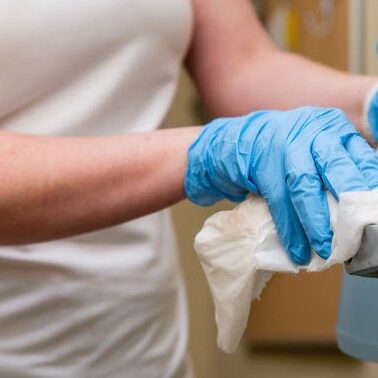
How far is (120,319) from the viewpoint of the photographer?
1.10 metres

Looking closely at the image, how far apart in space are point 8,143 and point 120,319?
0.32m

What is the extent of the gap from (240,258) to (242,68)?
0.48 metres

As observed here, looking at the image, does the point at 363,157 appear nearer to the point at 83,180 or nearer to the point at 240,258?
the point at 240,258

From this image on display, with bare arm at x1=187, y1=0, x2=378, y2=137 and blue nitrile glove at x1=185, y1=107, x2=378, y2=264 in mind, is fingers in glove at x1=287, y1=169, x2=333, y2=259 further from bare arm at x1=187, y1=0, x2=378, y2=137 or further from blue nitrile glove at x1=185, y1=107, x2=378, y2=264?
bare arm at x1=187, y1=0, x2=378, y2=137

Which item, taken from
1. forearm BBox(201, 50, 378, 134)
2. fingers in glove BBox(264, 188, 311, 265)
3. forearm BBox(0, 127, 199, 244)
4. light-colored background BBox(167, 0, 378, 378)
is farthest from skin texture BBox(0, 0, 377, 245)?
light-colored background BBox(167, 0, 378, 378)

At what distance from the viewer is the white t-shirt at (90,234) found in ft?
3.40

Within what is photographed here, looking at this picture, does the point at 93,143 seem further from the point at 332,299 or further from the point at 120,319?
the point at 332,299

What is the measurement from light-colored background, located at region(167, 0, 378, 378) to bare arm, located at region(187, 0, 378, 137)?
1.17 m

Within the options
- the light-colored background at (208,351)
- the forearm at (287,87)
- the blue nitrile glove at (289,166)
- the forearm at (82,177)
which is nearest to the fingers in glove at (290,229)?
the blue nitrile glove at (289,166)

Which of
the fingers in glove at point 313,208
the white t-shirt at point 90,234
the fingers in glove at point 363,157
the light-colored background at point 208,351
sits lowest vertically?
the light-colored background at point 208,351

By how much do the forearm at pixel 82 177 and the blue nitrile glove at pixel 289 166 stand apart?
0.08 ft

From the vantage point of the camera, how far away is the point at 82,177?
2.81 feet

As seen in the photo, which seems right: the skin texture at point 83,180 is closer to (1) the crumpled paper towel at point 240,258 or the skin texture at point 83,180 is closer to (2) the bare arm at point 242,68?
(1) the crumpled paper towel at point 240,258

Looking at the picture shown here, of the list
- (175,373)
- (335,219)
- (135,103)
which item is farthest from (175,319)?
(335,219)
